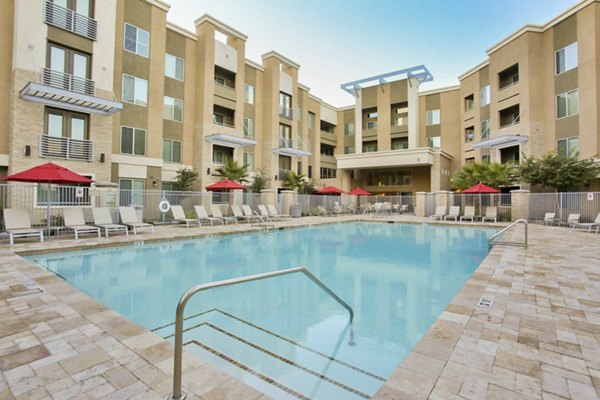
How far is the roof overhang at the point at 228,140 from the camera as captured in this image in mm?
21542

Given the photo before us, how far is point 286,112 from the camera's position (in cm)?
2892

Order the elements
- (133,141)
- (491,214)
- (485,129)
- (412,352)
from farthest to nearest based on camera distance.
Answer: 1. (485,129)
2. (491,214)
3. (133,141)
4. (412,352)

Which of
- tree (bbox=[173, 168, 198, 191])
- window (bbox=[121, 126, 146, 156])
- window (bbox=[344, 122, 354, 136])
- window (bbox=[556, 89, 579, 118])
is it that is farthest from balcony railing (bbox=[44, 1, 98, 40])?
window (bbox=[344, 122, 354, 136])

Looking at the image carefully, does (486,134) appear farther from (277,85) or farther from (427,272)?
(427,272)

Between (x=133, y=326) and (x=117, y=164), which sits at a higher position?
(x=117, y=164)

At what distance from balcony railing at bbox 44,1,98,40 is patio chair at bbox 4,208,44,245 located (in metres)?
9.42

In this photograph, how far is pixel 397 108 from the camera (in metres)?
35.4

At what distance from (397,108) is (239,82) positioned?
1894 cm

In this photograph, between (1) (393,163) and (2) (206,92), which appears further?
(1) (393,163)

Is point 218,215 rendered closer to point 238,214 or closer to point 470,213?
point 238,214

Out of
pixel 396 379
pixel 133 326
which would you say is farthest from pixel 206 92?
pixel 396 379

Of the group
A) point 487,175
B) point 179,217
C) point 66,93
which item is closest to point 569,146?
point 487,175

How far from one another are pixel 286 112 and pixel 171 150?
11.7 metres

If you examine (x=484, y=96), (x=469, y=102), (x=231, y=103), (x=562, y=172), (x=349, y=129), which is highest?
(x=469, y=102)
